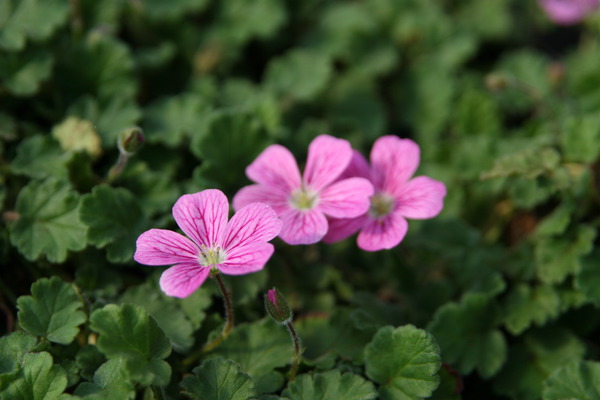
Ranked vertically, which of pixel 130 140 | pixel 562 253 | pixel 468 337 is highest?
pixel 130 140

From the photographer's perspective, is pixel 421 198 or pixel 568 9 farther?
pixel 568 9

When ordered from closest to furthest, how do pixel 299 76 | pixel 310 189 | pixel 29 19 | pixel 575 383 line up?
pixel 575 383, pixel 310 189, pixel 29 19, pixel 299 76

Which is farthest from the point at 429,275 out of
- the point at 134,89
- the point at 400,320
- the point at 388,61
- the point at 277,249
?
the point at 134,89

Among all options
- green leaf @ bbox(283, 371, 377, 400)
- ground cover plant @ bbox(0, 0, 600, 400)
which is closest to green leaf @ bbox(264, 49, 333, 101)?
ground cover plant @ bbox(0, 0, 600, 400)

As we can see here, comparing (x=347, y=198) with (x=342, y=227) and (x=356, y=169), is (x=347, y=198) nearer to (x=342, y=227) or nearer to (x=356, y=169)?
(x=342, y=227)

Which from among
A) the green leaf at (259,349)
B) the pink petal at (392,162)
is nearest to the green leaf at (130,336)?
the green leaf at (259,349)

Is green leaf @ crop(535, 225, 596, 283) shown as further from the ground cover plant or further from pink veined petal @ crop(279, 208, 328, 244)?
pink veined petal @ crop(279, 208, 328, 244)

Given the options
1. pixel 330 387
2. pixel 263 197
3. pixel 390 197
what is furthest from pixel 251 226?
pixel 390 197

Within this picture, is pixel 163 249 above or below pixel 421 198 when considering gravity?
above

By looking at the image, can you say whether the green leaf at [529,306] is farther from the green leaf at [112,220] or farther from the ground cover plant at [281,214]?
the green leaf at [112,220]
